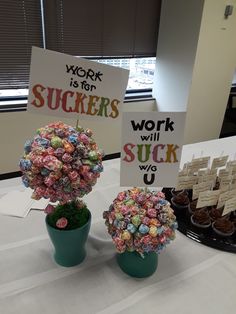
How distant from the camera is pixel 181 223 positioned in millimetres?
919

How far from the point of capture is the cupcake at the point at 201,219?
89 cm

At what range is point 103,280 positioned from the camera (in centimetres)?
72

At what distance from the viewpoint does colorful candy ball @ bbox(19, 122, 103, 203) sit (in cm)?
60

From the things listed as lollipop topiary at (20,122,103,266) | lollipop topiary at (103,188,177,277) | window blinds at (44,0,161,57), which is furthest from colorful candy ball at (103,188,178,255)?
window blinds at (44,0,161,57)

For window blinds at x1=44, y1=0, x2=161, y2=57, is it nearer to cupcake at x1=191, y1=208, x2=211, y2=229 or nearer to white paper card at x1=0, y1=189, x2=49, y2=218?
white paper card at x1=0, y1=189, x2=49, y2=218

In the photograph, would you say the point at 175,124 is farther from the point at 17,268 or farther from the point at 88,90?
the point at 17,268

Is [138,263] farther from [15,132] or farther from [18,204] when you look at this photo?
[15,132]

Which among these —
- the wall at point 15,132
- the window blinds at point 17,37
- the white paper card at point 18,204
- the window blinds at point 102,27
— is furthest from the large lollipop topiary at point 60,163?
the window blinds at point 102,27

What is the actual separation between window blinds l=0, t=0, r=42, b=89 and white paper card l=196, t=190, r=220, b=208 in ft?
6.50

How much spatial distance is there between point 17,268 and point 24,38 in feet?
6.51

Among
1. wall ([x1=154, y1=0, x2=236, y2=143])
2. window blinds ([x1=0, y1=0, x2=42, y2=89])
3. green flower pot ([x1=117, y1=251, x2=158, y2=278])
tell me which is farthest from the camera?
wall ([x1=154, y1=0, x2=236, y2=143])

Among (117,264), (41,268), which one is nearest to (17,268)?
(41,268)

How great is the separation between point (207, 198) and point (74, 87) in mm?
553

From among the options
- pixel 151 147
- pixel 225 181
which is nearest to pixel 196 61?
pixel 225 181
